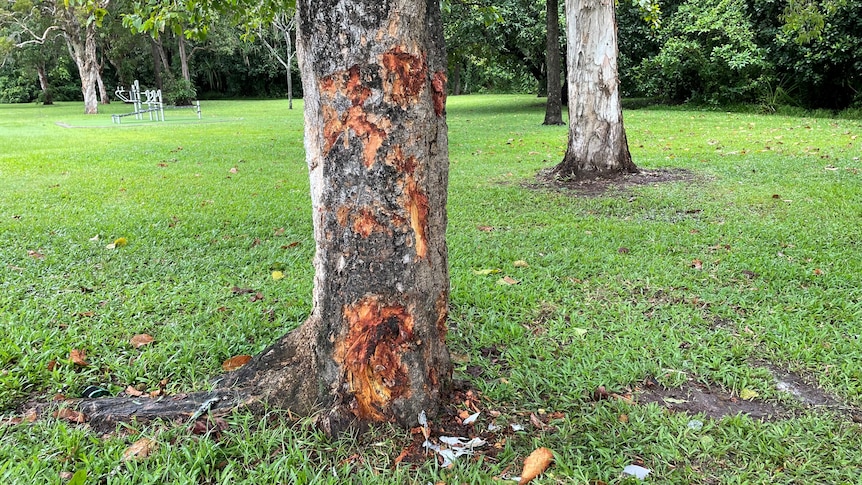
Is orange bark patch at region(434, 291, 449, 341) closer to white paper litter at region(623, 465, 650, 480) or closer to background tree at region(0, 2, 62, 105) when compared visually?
white paper litter at region(623, 465, 650, 480)

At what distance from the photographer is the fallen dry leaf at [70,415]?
7.84ft

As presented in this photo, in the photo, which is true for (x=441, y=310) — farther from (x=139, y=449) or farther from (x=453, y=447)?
(x=139, y=449)

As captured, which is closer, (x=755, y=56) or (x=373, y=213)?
(x=373, y=213)

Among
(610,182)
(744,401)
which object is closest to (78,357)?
(744,401)

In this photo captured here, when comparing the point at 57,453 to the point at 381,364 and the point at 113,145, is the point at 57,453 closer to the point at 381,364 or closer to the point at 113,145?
the point at 381,364

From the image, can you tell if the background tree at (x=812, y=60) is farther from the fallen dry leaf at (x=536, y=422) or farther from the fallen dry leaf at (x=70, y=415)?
the fallen dry leaf at (x=70, y=415)

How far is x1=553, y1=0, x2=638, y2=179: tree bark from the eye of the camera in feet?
23.5

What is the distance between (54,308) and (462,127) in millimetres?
12312

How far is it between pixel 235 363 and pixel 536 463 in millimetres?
1546

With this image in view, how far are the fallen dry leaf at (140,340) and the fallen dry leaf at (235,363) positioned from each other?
1.67 feet

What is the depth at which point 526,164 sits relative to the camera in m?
9.05

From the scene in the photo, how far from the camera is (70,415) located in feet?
7.94

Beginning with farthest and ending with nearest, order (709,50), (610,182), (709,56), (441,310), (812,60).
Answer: (709,56)
(709,50)
(812,60)
(610,182)
(441,310)

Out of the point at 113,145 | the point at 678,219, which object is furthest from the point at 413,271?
the point at 113,145
